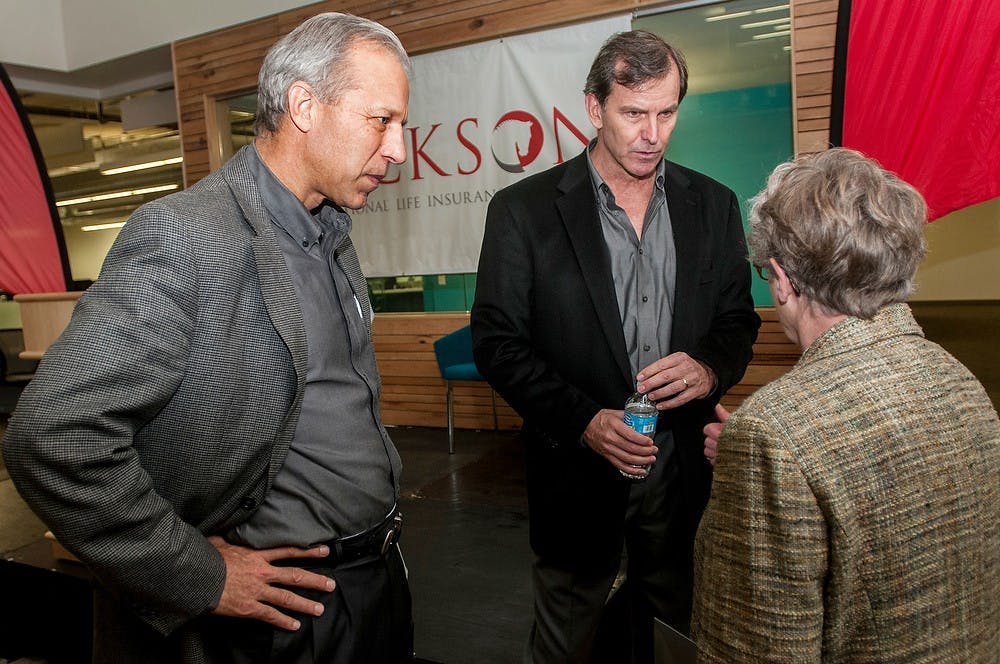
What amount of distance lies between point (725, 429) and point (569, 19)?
473 cm

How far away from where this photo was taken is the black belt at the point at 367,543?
1.51m

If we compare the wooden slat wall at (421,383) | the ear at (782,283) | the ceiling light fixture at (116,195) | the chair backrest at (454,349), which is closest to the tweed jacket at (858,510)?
the ear at (782,283)

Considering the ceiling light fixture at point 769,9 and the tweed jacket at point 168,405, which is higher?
the ceiling light fixture at point 769,9

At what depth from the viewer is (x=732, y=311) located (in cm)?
223

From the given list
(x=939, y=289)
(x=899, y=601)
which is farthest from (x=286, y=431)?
(x=939, y=289)

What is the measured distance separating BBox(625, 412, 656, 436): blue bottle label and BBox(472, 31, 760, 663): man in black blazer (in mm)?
203

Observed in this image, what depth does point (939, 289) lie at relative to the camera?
51.0 feet

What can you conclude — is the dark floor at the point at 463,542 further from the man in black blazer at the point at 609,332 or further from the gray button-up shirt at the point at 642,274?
the gray button-up shirt at the point at 642,274

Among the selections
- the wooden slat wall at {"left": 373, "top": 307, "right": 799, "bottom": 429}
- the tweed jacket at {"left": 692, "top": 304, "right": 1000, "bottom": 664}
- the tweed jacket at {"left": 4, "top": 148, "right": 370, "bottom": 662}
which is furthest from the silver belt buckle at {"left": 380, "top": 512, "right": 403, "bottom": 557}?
the wooden slat wall at {"left": 373, "top": 307, "right": 799, "bottom": 429}

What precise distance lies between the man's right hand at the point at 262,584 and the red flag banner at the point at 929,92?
12.3 feet

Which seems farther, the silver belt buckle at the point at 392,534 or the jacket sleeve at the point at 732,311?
the jacket sleeve at the point at 732,311

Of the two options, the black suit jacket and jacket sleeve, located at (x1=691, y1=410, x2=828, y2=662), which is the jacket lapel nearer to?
the black suit jacket

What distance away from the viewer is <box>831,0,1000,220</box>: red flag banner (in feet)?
12.6

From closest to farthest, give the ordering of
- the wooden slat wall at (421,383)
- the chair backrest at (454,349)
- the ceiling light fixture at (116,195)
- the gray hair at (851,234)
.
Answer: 1. the gray hair at (851,234)
2. the chair backrest at (454,349)
3. the wooden slat wall at (421,383)
4. the ceiling light fixture at (116,195)
